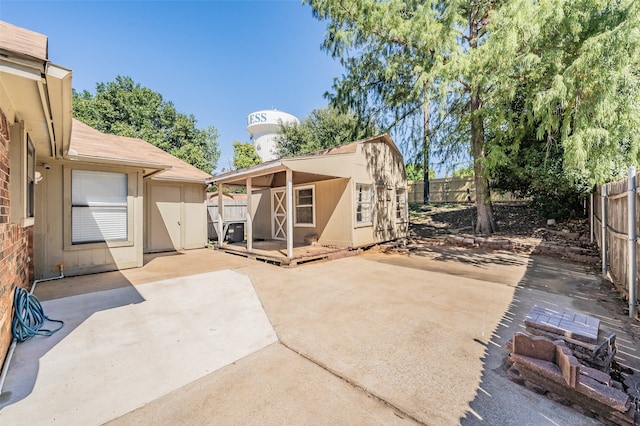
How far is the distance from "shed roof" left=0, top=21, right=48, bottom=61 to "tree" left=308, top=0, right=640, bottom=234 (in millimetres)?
8176

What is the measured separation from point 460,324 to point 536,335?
1.00 metres

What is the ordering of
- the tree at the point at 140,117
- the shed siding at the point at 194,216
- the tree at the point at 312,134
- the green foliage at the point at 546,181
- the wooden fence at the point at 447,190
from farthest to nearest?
the tree at the point at 312,134 → the tree at the point at 140,117 → the wooden fence at the point at 447,190 → the shed siding at the point at 194,216 → the green foliage at the point at 546,181

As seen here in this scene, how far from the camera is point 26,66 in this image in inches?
79.8

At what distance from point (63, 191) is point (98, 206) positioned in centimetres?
63

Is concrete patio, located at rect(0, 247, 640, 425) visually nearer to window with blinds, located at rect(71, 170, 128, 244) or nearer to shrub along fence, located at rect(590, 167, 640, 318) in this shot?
shrub along fence, located at rect(590, 167, 640, 318)

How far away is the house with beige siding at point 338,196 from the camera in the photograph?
7.64 metres

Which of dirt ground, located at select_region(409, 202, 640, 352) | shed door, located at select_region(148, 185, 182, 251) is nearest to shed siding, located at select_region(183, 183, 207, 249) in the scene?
shed door, located at select_region(148, 185, 182, 251)

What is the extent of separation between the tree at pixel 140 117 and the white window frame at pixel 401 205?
16.9 metres

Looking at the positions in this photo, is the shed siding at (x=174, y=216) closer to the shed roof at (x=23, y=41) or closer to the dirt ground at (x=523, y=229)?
the shed roof at (x=23, y=41)

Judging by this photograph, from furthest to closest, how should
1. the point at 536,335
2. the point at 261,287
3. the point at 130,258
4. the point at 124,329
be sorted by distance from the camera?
the point at 130,258 → the point at 261,287 → the point at 124,329 → the point at 536,335

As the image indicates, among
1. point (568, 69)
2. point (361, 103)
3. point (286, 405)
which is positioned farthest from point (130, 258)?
point (568, 69)

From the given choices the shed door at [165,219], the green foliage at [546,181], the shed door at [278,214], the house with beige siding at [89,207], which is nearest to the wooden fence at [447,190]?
the green foliage at [546,181]

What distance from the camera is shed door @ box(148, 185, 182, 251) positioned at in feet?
28.1

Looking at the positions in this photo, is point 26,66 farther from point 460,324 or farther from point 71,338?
point 460,324
